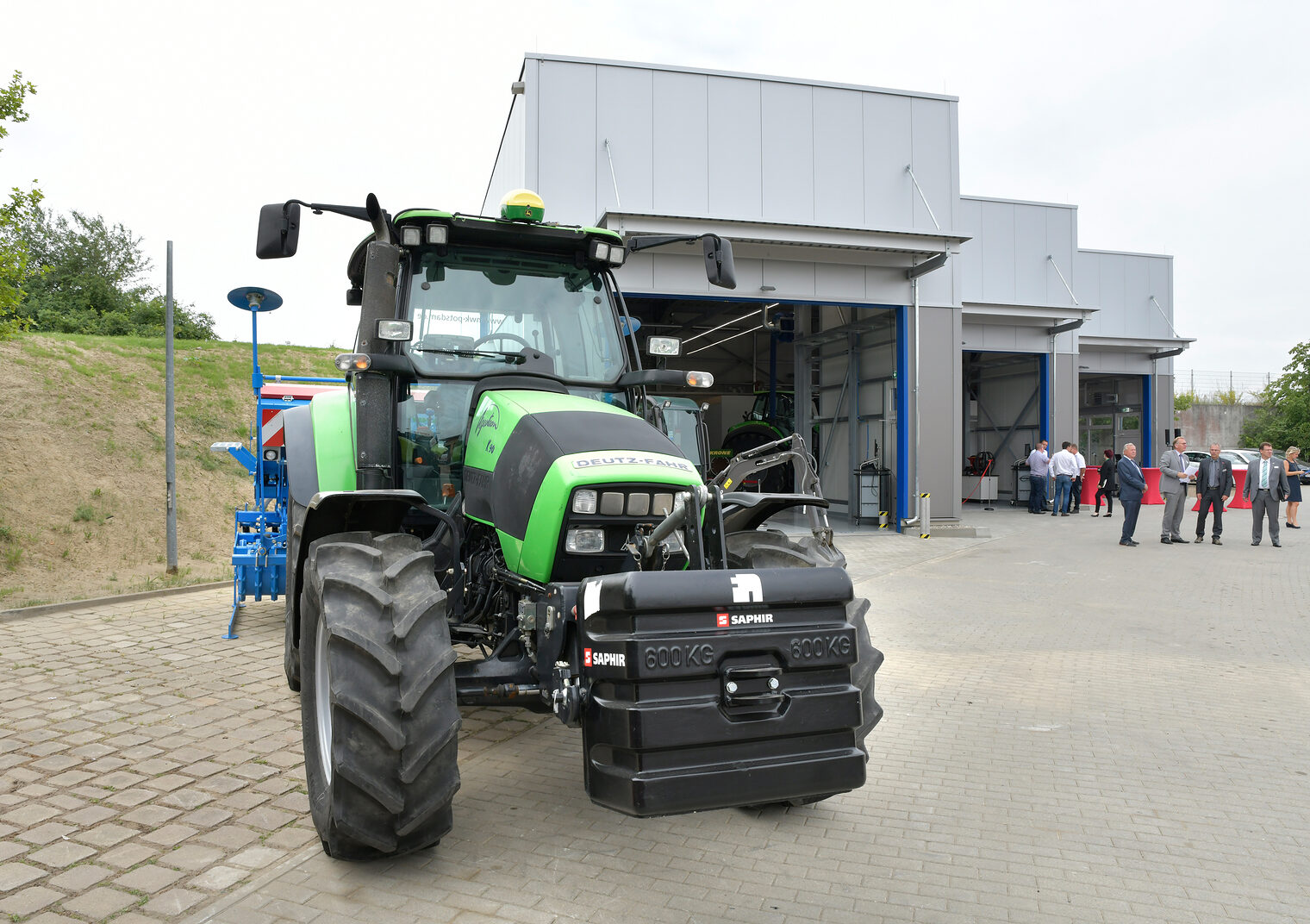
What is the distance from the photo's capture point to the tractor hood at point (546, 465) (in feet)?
11.1

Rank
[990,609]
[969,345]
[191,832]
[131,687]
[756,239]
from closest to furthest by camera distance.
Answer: [191,832], [131,687], [990,609], [756,239], [969,345]

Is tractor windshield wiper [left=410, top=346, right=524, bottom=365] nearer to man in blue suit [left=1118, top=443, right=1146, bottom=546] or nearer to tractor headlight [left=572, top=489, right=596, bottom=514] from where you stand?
tractor headlight [left=572, top=489, right=596, bottom=514]

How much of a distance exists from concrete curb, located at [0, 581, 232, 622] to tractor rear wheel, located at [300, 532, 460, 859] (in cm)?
646

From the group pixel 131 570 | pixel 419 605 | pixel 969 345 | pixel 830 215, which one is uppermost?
pixel 830 215

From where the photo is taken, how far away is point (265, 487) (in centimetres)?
829

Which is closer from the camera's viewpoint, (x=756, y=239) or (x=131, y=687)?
(x=131, y=687)

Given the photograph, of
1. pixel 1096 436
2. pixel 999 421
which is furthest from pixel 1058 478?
Answer: pixel 1096 436

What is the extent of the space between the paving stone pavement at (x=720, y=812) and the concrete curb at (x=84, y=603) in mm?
1010

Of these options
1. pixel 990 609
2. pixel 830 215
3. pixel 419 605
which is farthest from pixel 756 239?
pixel 419 605

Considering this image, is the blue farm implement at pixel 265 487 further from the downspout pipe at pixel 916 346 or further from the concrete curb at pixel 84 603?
the downspout pipe at pixel 916 346

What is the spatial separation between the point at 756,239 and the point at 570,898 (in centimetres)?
1201

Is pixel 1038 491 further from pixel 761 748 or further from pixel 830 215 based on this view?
pixel 761 748

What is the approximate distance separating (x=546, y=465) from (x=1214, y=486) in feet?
50.0

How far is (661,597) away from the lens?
280cm
